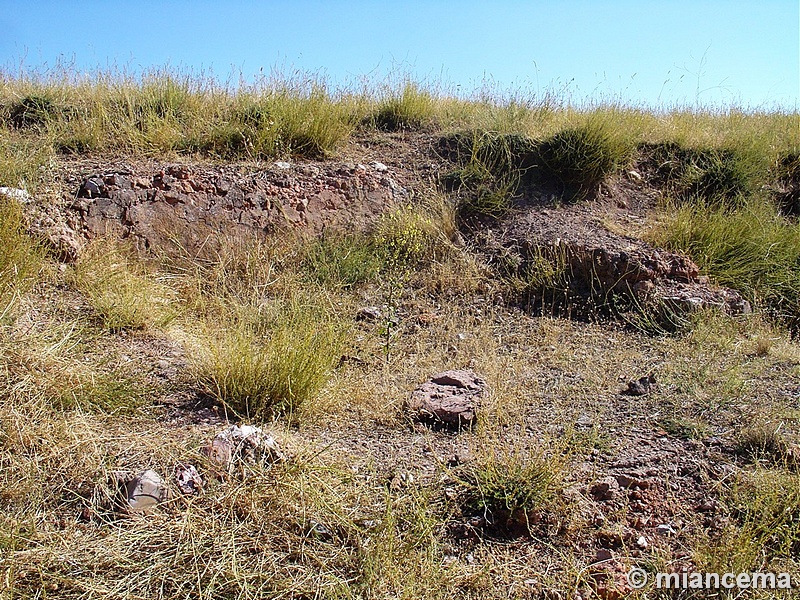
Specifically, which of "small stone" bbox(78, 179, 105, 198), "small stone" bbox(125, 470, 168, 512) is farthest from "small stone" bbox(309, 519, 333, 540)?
"small stone" bbox(78, 179, 105, 198)

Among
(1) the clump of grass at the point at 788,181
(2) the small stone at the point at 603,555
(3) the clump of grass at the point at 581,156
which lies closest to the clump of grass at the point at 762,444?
(2) the small stone at the point at 603,555

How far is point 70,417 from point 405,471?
5.25 ft

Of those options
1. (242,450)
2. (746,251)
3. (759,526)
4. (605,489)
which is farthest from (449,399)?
(746,251)

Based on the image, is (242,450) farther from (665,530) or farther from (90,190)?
(90,190)

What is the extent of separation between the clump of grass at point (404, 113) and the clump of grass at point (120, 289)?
3497mm

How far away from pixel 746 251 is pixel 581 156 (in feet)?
5.88

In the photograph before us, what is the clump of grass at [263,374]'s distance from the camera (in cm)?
322

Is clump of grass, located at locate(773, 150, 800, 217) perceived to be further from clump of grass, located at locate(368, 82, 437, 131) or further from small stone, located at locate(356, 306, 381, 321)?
small stone, located at locate(356, 306, 381, 321)

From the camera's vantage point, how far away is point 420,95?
752 centimetres

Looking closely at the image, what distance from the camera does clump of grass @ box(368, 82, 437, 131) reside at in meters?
7.33

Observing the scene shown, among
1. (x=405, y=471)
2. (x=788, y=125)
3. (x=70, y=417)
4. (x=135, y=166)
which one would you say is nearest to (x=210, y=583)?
(x=405, y=471)

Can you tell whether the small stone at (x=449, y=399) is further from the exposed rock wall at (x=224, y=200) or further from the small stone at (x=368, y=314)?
the exposed rock wall at (x=224, y=200)

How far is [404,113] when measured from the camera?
7.32 meters

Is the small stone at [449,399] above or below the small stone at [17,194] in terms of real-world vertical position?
below
